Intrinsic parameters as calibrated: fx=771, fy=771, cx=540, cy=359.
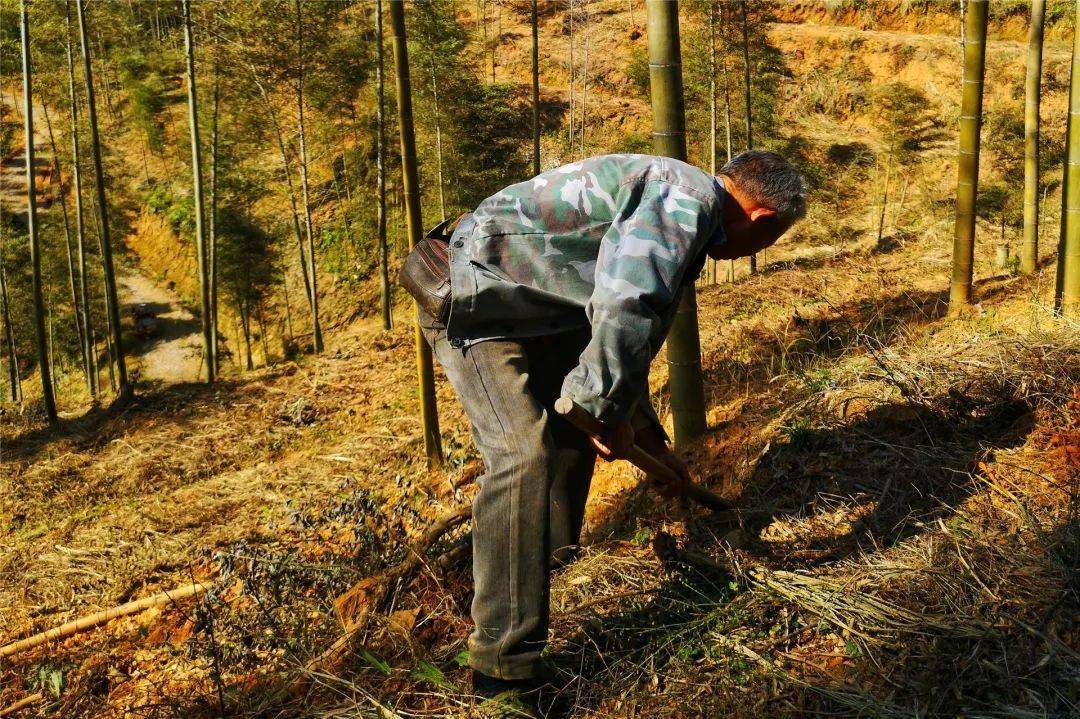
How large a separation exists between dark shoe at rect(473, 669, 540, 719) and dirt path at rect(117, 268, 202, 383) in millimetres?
25454

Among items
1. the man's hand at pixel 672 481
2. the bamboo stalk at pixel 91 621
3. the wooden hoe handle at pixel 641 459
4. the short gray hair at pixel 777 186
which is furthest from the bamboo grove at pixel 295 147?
the bamboo stalk at pixel 91 621

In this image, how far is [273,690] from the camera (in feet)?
6.73

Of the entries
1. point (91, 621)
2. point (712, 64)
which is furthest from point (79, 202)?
point (91, 621)

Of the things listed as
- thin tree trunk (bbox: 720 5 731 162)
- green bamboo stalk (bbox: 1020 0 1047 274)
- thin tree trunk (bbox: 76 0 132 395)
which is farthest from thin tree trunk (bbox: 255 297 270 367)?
green bamboo stalk (bbox: 1020 0 1047 274)

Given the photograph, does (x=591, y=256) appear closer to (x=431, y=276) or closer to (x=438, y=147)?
(x=431, y=276)

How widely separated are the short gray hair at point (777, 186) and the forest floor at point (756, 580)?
39.0 inches

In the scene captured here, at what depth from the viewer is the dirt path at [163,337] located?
2595 centimetres

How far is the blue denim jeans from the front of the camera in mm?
1804

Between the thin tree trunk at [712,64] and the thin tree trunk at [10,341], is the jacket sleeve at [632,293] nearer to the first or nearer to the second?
the thin tree trunk at [712,64]

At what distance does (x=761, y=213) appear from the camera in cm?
189

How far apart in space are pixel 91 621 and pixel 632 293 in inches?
115

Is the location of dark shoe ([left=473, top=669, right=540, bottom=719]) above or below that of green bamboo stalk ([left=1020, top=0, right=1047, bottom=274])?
below

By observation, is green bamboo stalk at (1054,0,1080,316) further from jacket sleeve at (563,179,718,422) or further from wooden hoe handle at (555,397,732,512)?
jacket sleeve at (563,179,718,422)

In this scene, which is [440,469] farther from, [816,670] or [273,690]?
[816,670]
